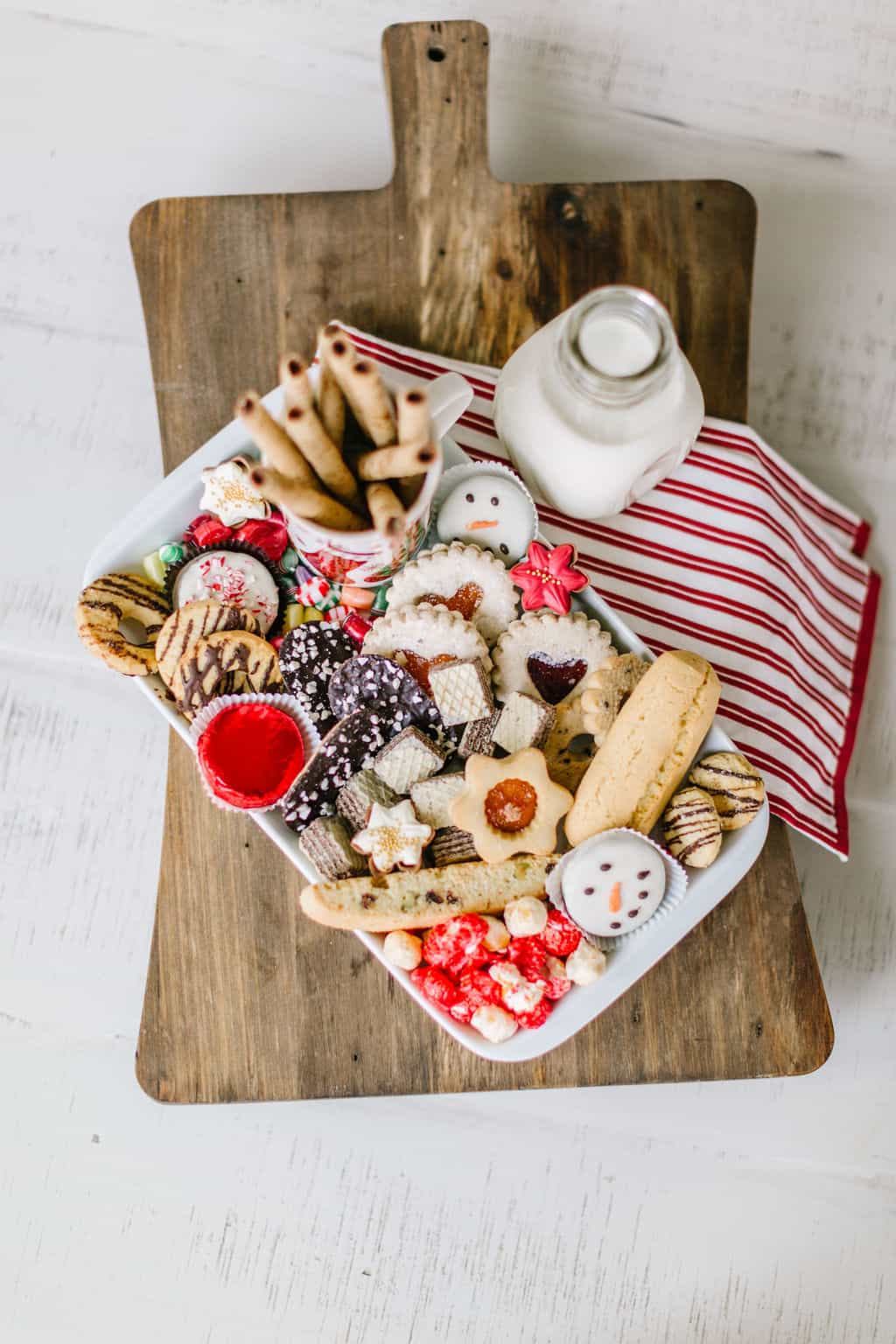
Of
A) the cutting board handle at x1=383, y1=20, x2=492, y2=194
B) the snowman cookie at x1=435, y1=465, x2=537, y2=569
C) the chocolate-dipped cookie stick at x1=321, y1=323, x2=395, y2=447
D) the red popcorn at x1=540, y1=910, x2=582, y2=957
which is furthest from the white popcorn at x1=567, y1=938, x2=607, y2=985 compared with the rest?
the cutting board handle at x1=383, y1=20, x2=492, y2=194

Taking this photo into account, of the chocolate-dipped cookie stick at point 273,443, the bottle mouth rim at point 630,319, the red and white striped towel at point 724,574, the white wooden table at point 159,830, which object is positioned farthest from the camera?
the white wooden table at point 159,830

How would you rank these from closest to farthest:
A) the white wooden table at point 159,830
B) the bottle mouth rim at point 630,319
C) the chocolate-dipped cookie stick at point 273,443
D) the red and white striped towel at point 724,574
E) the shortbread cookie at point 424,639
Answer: the chocolate-dipped cookie stick at point 273,443 → the bottle mouth rim at point 630,319 → the shortbread cookie at point 424,639 → the red and white striped towel at point 724,574 → the white wooden table at point 159,830

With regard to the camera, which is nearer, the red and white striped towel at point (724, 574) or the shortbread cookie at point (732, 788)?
the shortbread cookie at point (732, 788)

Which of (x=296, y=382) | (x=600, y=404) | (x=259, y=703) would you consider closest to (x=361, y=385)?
(x=296, y=382)

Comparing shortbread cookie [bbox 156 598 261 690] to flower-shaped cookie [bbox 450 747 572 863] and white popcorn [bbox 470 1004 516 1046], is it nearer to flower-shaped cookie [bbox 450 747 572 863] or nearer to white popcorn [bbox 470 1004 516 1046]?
flower-shaped cookie [bbox 450 747 572 863]

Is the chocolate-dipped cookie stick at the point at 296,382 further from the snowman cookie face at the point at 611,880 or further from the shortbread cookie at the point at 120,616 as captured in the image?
the snowman cookie face at the point at 611,880

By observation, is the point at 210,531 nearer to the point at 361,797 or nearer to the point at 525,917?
the point at 361,797

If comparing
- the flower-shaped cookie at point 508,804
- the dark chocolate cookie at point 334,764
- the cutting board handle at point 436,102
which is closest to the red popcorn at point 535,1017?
the flower-shaped cookie at point 508,804
